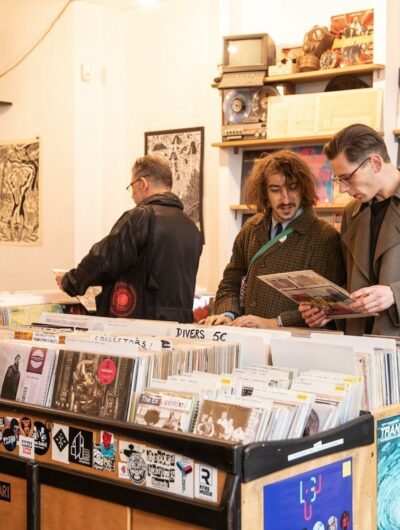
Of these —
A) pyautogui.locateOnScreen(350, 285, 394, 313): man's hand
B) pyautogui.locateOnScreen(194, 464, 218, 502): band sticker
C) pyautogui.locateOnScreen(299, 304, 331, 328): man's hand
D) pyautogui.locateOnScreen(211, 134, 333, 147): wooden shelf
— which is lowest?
pyautogui.locateOnScreen(194, 464, 218, 502): band sticker

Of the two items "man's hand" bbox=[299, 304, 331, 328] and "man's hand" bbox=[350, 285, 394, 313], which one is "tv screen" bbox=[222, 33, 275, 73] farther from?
"man's hand" bbox=[350, 285, 394, 313]

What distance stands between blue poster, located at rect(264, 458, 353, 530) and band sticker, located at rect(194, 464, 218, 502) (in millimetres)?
117

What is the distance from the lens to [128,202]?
679 cm

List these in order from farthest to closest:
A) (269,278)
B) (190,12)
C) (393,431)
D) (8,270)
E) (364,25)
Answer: (8,270) < (190,12) < (364,25) < (269,278) < (393,431)

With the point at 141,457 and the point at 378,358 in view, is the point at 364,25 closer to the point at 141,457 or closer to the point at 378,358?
the point at 378,358

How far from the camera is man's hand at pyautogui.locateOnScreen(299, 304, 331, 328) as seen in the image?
3115 mm

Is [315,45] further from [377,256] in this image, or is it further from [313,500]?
[313,500]

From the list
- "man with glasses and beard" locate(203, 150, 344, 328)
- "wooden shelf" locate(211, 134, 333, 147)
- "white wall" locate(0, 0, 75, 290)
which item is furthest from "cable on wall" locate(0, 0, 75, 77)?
"man with glasses and beard" locate(203, 150, 344, 328)

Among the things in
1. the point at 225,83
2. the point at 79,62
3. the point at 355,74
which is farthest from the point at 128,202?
the point at 355,74

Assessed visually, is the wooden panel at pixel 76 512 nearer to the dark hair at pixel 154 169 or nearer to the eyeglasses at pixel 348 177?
the eyeglasses at pixel 348 177

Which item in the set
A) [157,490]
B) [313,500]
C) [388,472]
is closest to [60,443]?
[157,490]

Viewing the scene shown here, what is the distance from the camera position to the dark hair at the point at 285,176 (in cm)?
345

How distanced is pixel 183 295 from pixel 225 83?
1.84 meters

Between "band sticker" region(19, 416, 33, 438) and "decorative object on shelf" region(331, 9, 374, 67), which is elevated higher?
"decorative object on shelf" region(331, 9, 374, 67)
